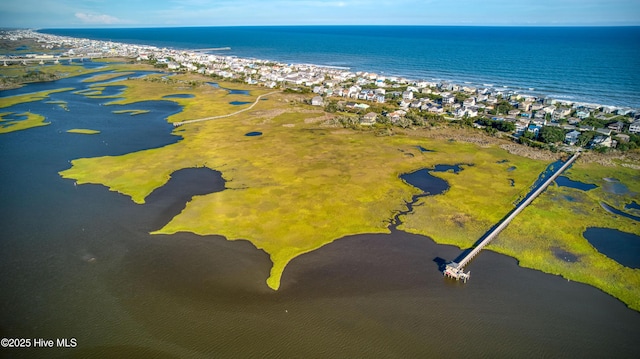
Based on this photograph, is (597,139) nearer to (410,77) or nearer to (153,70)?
(410,77)

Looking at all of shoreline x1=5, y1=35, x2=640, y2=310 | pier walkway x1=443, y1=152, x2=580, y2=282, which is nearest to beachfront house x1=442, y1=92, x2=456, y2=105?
shoreline x1=5, y1=35, x2=640, y2=310

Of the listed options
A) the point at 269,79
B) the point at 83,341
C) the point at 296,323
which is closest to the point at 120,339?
the point at 83,341

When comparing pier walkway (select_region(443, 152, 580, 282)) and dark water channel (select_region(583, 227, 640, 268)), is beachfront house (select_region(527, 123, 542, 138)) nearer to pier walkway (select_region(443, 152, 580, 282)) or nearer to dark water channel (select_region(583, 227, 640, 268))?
pier walkway (select_region(443, 152, 580, 282))

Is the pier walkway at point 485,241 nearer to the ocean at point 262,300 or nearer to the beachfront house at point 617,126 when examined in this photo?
the ocean at point 262,300

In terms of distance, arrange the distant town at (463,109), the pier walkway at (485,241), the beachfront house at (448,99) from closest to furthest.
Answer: the pier walkway at (485,241), the distant town at (463,109), the beachfront house at (448,99)

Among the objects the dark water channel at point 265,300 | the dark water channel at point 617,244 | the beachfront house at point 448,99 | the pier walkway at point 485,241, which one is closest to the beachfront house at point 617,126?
the pier walkway at point 485,241

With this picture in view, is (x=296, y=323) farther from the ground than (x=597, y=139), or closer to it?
closer to it
